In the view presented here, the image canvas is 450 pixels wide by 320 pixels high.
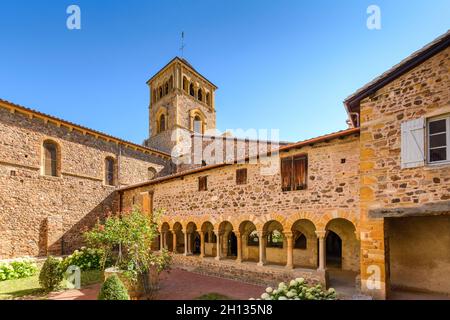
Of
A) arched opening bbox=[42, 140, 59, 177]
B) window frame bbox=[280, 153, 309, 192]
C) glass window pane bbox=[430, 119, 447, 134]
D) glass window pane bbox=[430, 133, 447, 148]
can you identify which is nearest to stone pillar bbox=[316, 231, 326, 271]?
window frame bbox=[280, 153, 309, 192]

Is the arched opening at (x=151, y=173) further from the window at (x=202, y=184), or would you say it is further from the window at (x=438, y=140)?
the window at (x=438, y=140)

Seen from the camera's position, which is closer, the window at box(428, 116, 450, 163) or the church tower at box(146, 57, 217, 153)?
the window at box(428, 116, 450, 163)

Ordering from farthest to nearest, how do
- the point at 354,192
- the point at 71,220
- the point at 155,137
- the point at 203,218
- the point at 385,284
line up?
1. the point at 155,137
2. the point at 71,220
3. the point at 203,218
4. the point at 354,192
5. the point at 385,284

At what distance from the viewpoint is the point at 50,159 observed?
47.7 feet

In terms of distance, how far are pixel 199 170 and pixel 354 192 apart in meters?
7.11

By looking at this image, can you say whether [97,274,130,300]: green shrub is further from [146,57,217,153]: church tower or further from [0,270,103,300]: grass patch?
[146,57,217,153]: church tower

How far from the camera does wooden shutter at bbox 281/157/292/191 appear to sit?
373 inches

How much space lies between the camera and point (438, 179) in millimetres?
5770

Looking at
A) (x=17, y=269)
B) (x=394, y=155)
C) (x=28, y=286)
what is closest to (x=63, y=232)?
(x=17, y=269)

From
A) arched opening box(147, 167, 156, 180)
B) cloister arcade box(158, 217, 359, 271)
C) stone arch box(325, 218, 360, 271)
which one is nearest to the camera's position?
cloister arcade box(158, 217, 359, 271)

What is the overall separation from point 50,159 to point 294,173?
14.2 metres

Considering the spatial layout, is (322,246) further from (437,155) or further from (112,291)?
(112,291)
